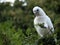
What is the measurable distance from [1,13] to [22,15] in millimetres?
1066

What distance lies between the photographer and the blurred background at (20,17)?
2778mm

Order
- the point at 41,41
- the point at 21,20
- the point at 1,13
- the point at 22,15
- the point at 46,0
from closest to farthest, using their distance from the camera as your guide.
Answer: the point at 41,41, the point at 46,0, the point at 21,20, the point at 22,15, the point at 1,13

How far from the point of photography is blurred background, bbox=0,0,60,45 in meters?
2.78

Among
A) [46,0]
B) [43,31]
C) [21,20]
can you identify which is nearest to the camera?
[43,31]

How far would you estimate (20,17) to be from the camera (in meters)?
10.7

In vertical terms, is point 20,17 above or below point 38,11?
below

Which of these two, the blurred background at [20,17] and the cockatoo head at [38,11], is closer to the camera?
the blurred background at [20,17]

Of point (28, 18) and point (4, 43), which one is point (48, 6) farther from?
point (4, 43)

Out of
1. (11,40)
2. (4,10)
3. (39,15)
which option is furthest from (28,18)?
(11,40)

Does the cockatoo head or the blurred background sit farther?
the cockatoo head

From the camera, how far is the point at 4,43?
2.81 meters

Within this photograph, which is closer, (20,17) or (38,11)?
(38,11)

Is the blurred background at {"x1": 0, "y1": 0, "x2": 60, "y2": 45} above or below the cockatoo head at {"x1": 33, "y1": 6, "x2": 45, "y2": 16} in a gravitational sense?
below

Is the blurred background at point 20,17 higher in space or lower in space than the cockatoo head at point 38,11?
lower
